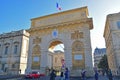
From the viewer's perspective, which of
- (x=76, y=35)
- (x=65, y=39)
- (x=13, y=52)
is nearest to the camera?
(x=76, y=35)

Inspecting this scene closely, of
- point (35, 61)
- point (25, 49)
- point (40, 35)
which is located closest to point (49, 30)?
point (40, 35)

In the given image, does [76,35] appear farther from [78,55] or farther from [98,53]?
[98,53]

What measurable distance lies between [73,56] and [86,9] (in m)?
8.92

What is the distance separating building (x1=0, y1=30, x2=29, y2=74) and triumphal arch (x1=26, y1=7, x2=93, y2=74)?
313 inches

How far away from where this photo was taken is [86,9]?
71.0 ft

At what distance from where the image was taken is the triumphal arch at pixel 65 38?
19.9 meters

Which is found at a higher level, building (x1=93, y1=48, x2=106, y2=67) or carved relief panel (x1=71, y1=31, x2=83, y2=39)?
carved relief panel (x1=71, y1=31, x2=83, y2=39)

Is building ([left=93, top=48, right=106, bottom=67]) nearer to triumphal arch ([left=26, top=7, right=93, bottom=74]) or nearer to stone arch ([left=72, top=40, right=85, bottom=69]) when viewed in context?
triumphal arch ([left=26, top=7, right=93, bottom=74])

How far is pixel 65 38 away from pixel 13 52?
17095mm

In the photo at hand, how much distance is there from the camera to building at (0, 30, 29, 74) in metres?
30.2

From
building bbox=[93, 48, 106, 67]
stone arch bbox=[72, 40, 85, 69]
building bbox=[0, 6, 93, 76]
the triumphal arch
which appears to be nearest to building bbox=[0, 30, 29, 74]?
building bbox=[0, 6, 93, 76]

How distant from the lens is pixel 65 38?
2162 centimetres

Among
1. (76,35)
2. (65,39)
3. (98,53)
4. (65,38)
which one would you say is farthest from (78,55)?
(98,53)

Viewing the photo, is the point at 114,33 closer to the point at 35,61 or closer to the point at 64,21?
the point at 64,21
